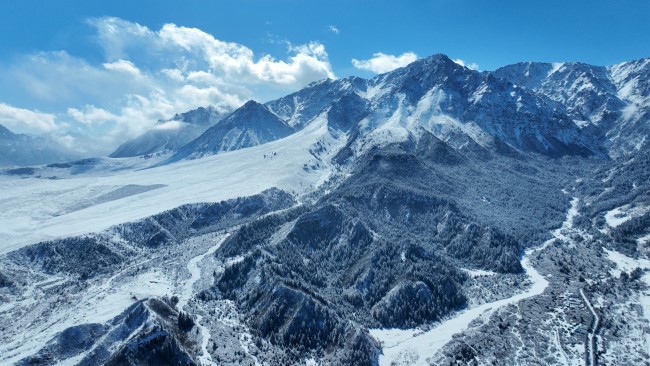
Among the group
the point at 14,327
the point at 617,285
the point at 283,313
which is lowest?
the point at 14,327

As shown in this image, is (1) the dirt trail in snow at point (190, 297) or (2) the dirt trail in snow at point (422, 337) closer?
(1) the dirt trail in snow at point (190, 297)

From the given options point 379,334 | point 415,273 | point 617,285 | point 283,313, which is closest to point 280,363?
point 283,313

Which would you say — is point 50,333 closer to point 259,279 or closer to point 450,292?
point 259,279

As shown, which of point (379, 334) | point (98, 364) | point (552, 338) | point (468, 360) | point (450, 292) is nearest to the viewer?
point (98, 364)

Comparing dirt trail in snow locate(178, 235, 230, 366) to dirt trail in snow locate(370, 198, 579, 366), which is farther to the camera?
dirt trail in snow locate(370, 198, 579, 366)

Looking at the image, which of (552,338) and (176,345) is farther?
(552,338)

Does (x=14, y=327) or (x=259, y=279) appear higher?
(x=259, y=279)

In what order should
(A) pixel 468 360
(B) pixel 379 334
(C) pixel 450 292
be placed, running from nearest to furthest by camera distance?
(A) pixel 468 360 < (B) pixel 379 334 < (C) pixel 450 292

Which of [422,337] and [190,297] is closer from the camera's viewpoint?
[422,337]

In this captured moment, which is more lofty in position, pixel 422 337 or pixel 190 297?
pixel 422 337
